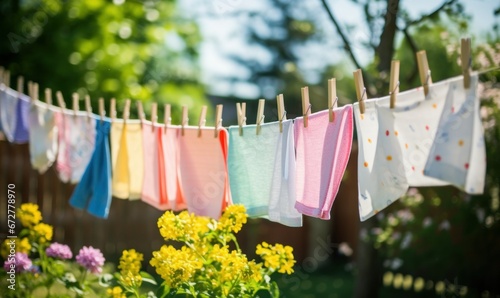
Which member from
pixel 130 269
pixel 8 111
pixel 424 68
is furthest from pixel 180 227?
pixel 8 111

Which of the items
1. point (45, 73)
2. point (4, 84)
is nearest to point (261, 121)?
point (4, 84)

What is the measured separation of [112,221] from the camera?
540 centimetres

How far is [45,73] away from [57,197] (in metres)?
1.55

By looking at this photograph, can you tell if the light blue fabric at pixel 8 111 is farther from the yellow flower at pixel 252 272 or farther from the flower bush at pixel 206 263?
the yellow flower at pixel 252 272

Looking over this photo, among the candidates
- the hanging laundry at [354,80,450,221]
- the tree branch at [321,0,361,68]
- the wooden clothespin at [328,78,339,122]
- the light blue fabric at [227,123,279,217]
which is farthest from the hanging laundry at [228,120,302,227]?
the tree branch at [321,0,361,68]

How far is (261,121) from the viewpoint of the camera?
8.12 ft

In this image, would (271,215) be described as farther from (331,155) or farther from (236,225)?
(331,155)

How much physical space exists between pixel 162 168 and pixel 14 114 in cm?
127

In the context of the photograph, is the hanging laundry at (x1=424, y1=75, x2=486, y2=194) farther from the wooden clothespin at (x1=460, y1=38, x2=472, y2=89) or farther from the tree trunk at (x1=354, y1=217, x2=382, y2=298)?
the tree trunk at (x1=354, y1=217, x2=382, y2=298)

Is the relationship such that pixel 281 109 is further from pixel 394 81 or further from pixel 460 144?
pixel 460 144

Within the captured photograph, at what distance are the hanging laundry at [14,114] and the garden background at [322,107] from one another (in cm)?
131

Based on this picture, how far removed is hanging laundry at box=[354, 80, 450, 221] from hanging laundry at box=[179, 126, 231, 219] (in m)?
0.80

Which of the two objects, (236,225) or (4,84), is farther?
(4,84)

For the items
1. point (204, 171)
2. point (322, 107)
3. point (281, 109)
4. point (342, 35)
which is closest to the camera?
point (281, 109)
